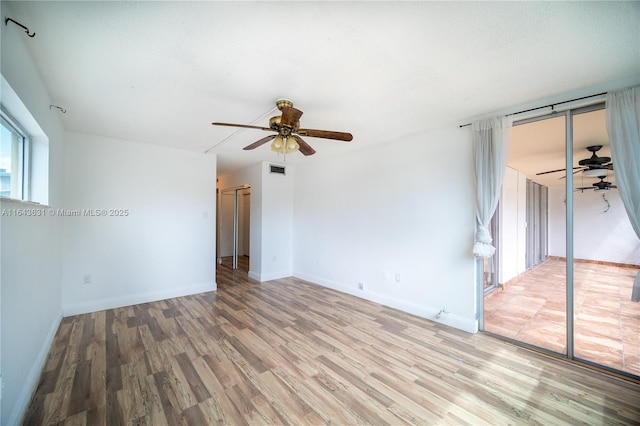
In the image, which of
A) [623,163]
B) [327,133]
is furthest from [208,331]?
[623,163]

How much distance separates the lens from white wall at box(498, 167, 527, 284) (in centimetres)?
413

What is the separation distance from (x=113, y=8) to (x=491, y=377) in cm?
372

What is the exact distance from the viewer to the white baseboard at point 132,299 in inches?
131

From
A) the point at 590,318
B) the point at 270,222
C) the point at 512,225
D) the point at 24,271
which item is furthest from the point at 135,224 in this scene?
the point at 512,225

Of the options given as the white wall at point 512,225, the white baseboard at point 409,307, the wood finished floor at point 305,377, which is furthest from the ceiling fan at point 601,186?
the white baseboard at point 409,307

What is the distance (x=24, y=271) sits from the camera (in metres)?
1.77

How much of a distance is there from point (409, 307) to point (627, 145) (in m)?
2.69

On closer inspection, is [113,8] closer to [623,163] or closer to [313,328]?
[313,328]

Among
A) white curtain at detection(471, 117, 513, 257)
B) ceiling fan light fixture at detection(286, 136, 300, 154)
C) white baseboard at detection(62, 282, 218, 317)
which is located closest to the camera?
ceiling fan light fixture at detection(286, 136, 300, 154)

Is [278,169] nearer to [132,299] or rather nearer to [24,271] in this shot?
[132,299]

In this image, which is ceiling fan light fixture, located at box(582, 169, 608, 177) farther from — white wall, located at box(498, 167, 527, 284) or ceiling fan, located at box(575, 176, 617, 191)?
white wall, located at box(498, 167, 527, 284)

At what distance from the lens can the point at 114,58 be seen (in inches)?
70.0

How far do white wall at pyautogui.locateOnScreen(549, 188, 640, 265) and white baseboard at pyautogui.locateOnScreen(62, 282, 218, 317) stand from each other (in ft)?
17.1

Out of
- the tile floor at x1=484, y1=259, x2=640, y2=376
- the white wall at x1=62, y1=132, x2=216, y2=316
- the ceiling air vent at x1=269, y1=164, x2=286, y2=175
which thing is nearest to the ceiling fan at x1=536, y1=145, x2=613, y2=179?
the tile floor at x1=484, y1=259, x2=640, y2=376
